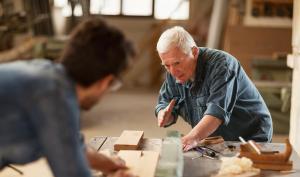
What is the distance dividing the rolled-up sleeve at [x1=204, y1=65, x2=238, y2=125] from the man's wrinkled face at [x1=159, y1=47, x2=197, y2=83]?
12cm

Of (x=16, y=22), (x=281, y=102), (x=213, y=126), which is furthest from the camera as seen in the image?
(x=16, y=22)

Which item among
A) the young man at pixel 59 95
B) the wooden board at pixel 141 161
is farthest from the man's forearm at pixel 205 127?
the young man at pixel 59 95

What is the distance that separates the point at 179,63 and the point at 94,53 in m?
1.03

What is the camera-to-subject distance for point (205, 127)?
207cm

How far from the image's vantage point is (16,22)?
6680 millimetres

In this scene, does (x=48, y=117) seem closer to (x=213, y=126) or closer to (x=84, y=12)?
(x=213, y=126)

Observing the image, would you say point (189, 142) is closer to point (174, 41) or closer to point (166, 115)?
point (166, 115)

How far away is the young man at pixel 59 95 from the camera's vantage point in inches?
45.8

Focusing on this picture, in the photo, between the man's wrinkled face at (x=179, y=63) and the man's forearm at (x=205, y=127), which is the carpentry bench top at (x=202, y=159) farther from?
the man's wrinkled face at (x=179, y=63)

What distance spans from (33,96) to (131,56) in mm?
294

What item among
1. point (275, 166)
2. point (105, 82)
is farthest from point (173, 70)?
point (105, 82)

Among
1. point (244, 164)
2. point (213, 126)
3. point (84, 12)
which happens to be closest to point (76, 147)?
point (244, 164)

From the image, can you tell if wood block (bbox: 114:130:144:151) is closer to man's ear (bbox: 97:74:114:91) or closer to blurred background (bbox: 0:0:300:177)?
man's ear (bbox: 97:74:114:91)

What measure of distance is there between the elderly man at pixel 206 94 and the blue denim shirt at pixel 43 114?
0.92 m
